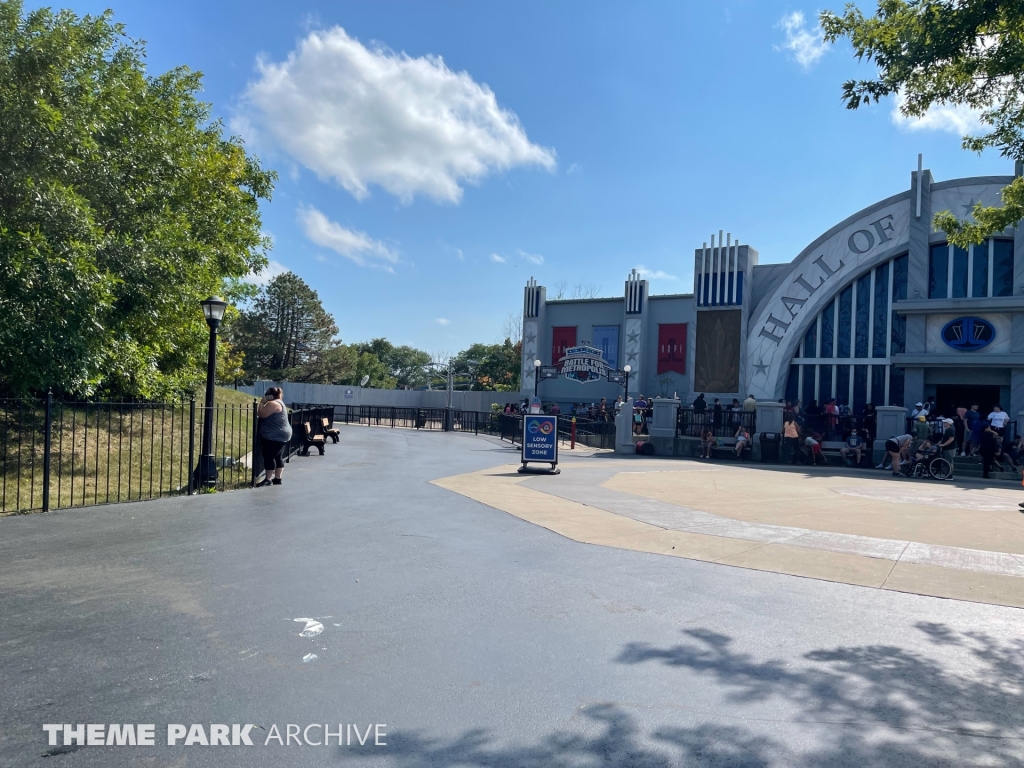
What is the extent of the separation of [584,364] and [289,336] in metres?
37.5

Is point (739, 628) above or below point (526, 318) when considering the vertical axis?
below

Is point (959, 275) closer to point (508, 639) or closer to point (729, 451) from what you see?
point (729, 451)

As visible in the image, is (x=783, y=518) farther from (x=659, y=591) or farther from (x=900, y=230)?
(x=900, y=230)

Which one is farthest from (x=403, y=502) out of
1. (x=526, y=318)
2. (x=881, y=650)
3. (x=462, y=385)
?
(x=462, y=385)

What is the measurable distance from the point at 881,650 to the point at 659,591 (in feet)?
6.32

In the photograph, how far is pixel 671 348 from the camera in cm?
3850

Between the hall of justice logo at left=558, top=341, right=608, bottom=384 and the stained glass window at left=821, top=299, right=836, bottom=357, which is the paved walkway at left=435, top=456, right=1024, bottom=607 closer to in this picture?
the stained glass window at left=821, top=299, right=836, bottom=357

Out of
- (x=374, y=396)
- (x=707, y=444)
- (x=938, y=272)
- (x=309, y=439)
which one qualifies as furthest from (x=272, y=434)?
(x=374, y=396)

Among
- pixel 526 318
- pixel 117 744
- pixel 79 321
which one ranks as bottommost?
pixel 117 744

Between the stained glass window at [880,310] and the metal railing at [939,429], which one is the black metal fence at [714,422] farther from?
the stained glass window at [880,310]

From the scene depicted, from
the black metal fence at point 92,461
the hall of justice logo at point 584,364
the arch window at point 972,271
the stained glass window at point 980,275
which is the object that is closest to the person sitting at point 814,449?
the arch window at point 972,271

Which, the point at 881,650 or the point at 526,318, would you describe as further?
the point at 526,318

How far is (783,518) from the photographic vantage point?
34.7 ft

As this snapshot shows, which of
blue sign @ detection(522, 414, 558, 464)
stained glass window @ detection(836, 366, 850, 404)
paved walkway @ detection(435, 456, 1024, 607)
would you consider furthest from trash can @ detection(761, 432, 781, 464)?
blue sign @ detection(522, 414, 558, 464)
